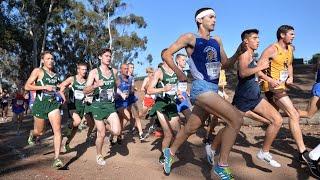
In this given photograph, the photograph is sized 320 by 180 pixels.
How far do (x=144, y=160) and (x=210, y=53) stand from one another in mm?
3104

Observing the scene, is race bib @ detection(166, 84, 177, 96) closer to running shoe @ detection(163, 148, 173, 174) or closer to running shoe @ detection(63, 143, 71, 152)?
running shoe @ detection(163, 148, 173, 174)

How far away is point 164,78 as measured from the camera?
27.1 ft

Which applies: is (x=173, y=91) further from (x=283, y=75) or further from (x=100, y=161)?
(x=283, y=75)

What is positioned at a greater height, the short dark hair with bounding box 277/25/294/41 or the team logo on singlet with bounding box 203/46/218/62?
the short dark hair with bounding box 277/25/294/41

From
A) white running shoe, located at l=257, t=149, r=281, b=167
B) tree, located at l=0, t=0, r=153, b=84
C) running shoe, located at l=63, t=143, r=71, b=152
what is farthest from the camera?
tree, located at l=0, t=0, r=153, b=84

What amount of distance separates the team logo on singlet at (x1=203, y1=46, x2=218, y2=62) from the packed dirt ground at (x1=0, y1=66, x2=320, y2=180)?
2022mm

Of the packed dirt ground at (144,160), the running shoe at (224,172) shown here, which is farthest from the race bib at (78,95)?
the running shoe at (224,172)

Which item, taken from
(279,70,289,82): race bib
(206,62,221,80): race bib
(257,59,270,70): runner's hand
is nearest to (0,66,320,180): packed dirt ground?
(279,70,289,82): race bib

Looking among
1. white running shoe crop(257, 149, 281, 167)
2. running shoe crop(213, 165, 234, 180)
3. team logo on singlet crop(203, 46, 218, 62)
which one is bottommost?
white running shoe crop(257, 149, 281, 167)

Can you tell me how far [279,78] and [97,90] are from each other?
3.09m

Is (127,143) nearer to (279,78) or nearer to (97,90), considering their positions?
(97,90)

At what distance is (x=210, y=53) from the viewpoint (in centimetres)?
602

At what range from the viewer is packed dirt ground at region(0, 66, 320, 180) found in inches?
287

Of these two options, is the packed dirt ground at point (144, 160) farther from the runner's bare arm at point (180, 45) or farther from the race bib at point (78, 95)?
the runner's bare arm at point (180, 45)
